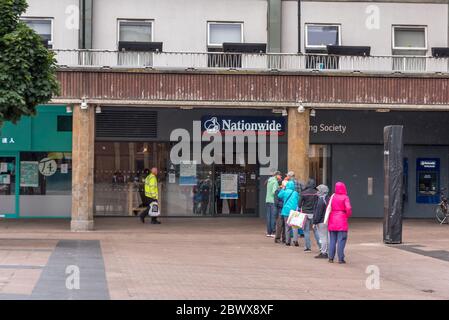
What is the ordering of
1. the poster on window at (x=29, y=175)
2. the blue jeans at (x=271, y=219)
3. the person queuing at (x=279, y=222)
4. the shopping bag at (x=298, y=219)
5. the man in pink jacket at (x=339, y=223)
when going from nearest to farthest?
the man in pink jacket at (x=339, y=223), the shopping bag at (x=298, y=219), the person queuing at (x=279, y=222), the blue jeans at (x=271, y=219), the poster on window at (x=29, y=175)

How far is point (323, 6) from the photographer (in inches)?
1044

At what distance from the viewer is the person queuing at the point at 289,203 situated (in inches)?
757

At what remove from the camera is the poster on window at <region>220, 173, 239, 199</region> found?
2855 cm

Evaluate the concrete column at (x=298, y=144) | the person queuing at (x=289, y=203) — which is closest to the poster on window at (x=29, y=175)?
the concrete column at (x=298, y=144)

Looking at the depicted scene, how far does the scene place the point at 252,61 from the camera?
79.2ft

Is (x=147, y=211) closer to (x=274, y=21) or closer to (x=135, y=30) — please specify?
(x=135, y=30)

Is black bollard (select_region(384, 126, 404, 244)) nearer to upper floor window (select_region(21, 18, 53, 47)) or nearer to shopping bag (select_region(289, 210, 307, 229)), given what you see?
shopping bag (select_region(289, 210, 307, 229))

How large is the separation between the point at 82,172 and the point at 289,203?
671 cm

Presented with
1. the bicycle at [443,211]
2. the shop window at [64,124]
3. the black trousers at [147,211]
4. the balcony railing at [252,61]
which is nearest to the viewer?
the balcony railing at [252,61]

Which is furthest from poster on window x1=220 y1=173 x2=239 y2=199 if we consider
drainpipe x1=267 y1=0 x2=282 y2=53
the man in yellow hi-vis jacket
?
drainpipe x1=267 y1=0 x2=282 y2=53

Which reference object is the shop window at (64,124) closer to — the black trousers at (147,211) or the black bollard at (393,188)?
the black trousers at (147,211)

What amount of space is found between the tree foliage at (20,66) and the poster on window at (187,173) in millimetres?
11212

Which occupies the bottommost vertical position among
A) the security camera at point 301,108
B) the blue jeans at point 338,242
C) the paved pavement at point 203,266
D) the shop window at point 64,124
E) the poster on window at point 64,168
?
the paved pavement at point 203,266

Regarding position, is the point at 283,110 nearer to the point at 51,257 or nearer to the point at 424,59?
the point at 424,59
